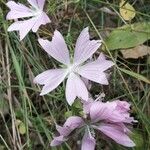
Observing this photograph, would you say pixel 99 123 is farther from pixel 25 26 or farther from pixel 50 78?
pixel 25 26

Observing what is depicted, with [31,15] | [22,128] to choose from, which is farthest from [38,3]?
[22,128]

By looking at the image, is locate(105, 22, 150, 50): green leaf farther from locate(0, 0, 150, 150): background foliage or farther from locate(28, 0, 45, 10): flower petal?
locate(28, 0, 45, 10): flower petal

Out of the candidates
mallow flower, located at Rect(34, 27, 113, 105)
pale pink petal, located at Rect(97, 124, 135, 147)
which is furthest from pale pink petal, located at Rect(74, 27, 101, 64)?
pale pink petal, located at Rect(97, 124, 135, 147)

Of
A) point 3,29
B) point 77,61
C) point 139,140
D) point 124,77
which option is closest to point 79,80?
point 77,61

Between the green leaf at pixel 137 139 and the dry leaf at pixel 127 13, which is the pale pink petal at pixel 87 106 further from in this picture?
the dry leaf at pixel 127 13

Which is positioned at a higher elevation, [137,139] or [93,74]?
[93,74]

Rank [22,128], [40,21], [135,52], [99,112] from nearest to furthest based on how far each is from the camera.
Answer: [99,112], [40,21], [22,128], [135,52]

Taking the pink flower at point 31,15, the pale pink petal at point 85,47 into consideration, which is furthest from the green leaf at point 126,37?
the pale pink petal at point 85,47
